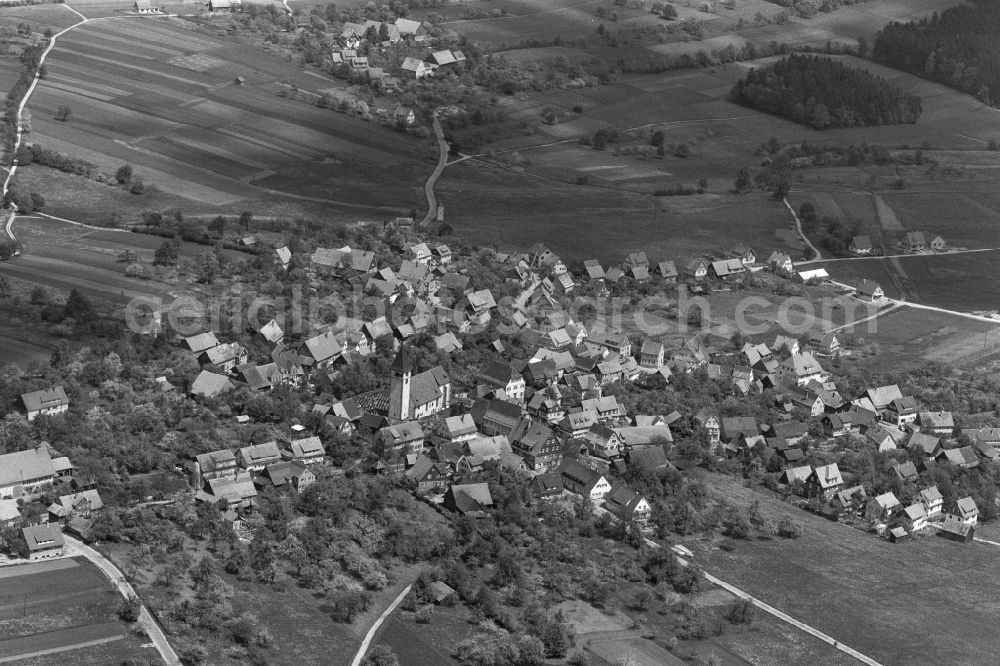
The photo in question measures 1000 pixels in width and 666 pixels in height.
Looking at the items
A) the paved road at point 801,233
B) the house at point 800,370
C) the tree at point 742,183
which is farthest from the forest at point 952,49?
the house at point 800,370

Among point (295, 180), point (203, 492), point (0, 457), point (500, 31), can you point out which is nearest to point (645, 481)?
point (203, 492)

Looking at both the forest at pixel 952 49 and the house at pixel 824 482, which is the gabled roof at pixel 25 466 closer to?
the house at pixel 824 482

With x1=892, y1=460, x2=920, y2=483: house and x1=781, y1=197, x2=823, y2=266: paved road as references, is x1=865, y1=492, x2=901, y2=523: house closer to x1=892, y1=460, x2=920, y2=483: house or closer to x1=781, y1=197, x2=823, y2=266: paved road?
x1=892, y1=460, x2=920, y2=483: house

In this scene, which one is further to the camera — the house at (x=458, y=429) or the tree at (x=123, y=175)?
the tree at (x=123, y=175)

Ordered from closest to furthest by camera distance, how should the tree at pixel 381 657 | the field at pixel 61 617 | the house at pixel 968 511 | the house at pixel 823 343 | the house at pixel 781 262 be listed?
the field at pixel 61 617 → the tree at pixel 381 657 → the house at pixel 968 511 → the house at pixel 823 343 → the house at pixel 781 262

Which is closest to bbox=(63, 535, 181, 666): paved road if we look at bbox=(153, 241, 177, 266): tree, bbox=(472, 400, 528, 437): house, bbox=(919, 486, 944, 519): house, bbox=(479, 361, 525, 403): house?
bbox=(472, 400, 528, 437): house

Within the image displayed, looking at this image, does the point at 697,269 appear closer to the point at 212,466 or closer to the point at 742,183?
the point at 742,183
